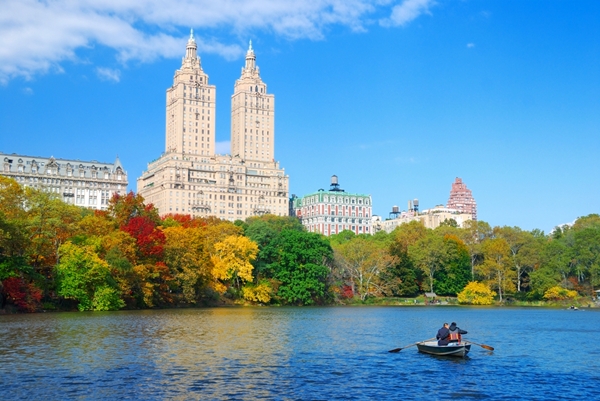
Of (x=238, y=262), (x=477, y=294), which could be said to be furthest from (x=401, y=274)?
(x=238, y=262)

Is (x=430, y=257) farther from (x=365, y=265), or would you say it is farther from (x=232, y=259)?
(x=232, y=259)

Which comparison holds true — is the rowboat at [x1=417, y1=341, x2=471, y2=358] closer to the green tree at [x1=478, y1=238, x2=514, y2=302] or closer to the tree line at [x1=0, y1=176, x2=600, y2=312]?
the tree line at [x1=0, y1=176, x2=600, y2=312]

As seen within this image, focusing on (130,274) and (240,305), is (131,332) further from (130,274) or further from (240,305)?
(240,305)

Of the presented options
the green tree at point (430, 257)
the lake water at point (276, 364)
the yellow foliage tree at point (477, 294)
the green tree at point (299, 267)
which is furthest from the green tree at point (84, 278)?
the yellow foliage tree at point (477, 294)

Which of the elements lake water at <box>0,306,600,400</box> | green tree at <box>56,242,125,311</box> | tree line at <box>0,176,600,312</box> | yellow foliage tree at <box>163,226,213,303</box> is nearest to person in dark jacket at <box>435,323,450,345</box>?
lake water at <box>0,306,600,400</box>

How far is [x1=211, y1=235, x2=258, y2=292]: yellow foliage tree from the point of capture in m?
101

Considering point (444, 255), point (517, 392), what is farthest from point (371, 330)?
point (444, 255)

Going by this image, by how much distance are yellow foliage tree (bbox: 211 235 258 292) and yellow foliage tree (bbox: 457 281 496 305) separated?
43332 mm

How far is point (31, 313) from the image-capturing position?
236 ft

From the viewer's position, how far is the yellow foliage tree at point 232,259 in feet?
332

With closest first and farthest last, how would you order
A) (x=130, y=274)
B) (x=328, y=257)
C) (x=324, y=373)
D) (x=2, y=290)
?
1. (x=324, y=373)
2. (x=2, y=290)
3. (x=130, y=274)
4. (x=328, y=257)

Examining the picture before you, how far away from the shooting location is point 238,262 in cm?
10231

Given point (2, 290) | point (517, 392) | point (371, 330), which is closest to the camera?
point (517, 392)

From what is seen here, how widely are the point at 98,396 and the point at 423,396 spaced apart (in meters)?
13.9
